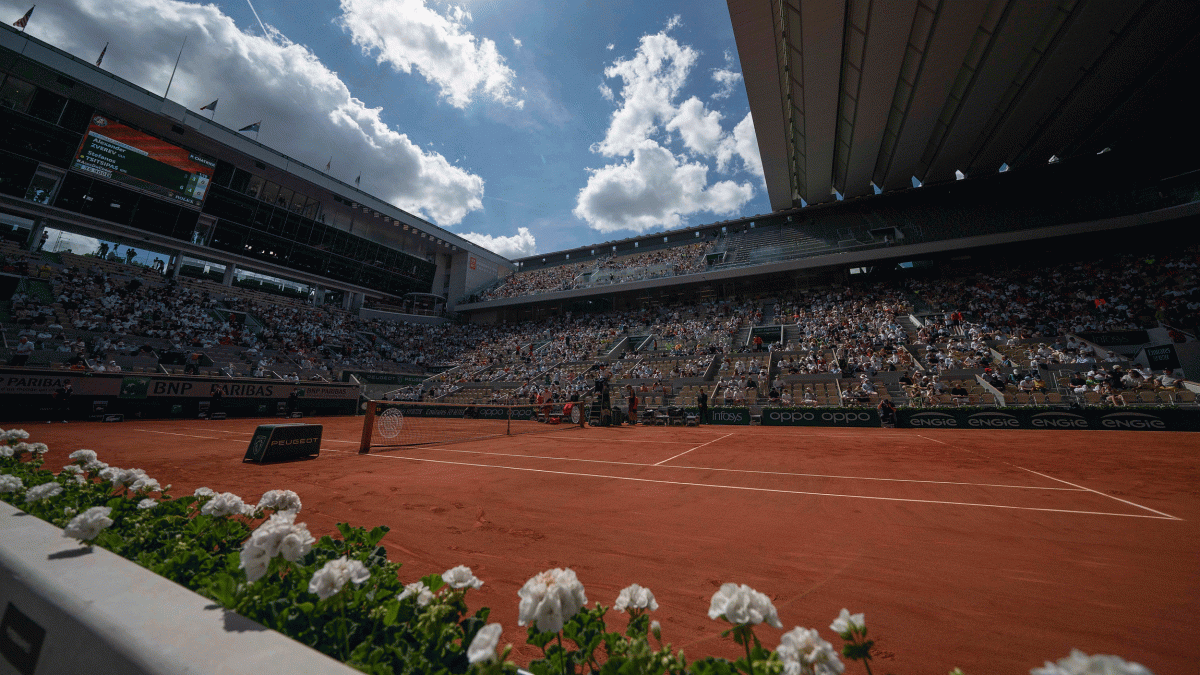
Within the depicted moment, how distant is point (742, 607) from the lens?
4.84 feet

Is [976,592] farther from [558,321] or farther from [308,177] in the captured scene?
[308,177]

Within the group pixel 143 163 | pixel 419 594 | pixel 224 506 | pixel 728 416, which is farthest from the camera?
pixel 143 163

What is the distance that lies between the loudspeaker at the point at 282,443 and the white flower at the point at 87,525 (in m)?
8.18

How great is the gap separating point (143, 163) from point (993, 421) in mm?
49124

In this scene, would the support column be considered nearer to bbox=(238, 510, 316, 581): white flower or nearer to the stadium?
the stadium

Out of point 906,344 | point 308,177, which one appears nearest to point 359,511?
point 906,344

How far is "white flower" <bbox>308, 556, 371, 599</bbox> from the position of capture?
1.70m

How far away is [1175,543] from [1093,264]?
32.9m

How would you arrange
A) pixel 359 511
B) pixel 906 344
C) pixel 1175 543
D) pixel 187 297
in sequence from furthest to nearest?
1. pixel 187 297
2. pixel 906 344
3. pixel 359 511
4. pixel 1175 543

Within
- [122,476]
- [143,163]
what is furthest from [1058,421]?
[143,163]

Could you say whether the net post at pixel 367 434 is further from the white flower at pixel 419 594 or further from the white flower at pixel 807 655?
the white flower at pixel 807 655

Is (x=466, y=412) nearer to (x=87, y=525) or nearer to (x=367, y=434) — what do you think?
(x=367, y=434)

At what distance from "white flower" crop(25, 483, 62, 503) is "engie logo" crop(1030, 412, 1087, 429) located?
77.6 feet

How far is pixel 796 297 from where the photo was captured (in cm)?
3238
